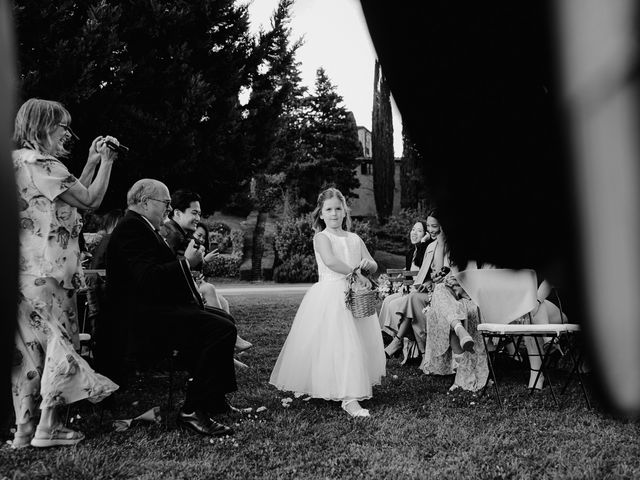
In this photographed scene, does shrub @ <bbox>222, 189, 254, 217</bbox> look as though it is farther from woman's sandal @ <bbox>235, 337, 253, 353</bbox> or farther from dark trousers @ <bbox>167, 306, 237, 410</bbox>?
dark trousers @ <bbox>167, 306, 237, 410</bbox>

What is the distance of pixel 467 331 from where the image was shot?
5879 millimetres

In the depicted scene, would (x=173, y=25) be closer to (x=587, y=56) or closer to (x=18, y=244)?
(x=18, y=244)

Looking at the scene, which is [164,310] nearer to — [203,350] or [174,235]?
[203,350]

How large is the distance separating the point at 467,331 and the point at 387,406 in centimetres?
146

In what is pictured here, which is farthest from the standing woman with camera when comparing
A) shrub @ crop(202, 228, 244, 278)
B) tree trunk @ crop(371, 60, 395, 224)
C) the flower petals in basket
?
shrub @ crop(202, 228, 244, 278)

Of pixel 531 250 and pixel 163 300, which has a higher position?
pixel 531 250

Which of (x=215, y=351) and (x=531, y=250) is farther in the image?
(x=215, y=351)

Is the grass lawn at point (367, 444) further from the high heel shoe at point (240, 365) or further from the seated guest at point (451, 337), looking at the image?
the high heel shoe at point (240, 365)

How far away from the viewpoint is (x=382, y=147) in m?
0.64

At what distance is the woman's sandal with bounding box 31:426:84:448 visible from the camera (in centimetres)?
353

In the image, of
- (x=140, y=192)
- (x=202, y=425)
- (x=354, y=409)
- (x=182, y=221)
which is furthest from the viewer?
(x=182, y=221)

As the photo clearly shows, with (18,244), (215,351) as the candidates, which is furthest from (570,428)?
→ (18,244)

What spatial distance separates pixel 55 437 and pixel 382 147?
3671 mm

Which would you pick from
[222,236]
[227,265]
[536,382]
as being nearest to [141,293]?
[536,382]
